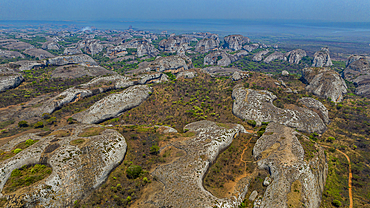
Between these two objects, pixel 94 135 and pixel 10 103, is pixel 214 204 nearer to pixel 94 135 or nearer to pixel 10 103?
pixel 94 135

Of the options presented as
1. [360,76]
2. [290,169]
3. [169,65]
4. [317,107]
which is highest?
[360,76]

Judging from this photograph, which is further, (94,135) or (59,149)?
(94,135)

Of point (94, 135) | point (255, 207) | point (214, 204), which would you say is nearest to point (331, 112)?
point (255, 207)

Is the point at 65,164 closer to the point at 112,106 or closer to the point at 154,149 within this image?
the point at 154,149

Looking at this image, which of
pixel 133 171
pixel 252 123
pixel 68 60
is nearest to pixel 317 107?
pixel 252 123

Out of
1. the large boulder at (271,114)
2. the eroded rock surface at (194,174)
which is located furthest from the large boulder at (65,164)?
the large boulder at (271,114)

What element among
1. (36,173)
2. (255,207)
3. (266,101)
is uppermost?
(266,101)

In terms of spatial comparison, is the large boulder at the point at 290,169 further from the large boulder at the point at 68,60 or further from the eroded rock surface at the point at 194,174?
the large boulder at the point at 68,60
